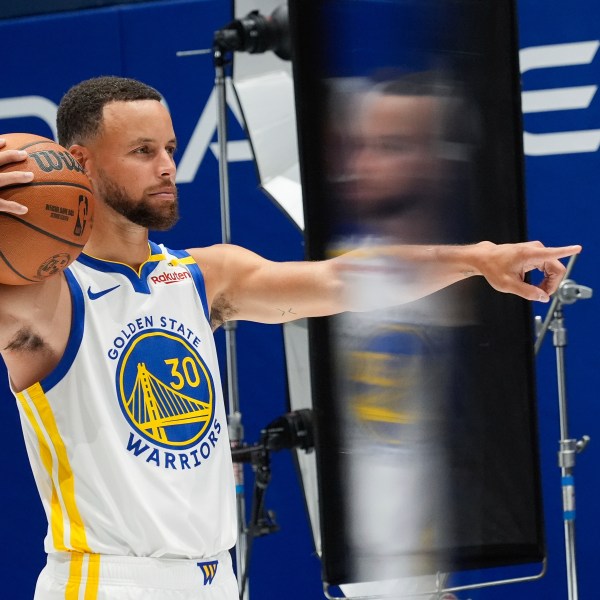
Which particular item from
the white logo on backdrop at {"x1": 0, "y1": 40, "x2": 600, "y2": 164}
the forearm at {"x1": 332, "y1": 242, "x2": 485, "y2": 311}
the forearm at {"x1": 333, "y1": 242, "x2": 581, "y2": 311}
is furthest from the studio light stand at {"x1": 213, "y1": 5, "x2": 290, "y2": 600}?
the forearm at {"x1": 332, "y1": 242, "x2": 485, "y2": 311}

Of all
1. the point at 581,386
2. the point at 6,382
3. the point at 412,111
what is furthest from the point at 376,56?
the point at 6,382

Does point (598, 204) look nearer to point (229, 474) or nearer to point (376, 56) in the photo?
point (376, 56)

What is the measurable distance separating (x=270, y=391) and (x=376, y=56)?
6.69ft

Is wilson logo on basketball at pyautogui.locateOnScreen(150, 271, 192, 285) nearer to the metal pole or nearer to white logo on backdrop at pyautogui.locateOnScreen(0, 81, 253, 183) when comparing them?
the metal pole

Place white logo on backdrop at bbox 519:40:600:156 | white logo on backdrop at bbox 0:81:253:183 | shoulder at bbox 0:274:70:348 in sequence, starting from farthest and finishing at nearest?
1. white logo on backdrop at bbox 0:81:253:183
2. white logo on backdrop at bbox 519:40:600:156
3. shoulder at bbox 0:274:70:348

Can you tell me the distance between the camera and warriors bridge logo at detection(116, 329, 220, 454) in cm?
223

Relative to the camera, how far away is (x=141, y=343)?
229cm

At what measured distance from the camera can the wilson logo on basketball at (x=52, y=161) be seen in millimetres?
2031

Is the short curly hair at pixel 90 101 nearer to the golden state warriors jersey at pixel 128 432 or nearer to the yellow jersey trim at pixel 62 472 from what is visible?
the golden state warriors jersey at pixel 128 432

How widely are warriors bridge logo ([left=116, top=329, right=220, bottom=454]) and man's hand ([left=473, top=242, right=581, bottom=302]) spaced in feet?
2.21

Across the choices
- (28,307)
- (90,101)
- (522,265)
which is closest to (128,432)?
(28,307)

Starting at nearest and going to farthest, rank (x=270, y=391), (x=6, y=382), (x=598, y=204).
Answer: (x=598, y=204) → (x=270, y=391) → (x=6, y=382)

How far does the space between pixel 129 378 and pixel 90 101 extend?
0.68 metres

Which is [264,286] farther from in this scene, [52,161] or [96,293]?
[52,161]
